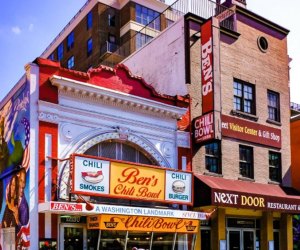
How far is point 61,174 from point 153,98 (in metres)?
5.64

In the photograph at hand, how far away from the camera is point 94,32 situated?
50625 millimetres

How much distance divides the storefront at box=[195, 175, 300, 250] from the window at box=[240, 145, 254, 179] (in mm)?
665

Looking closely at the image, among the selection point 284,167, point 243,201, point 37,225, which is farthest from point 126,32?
point 37,225

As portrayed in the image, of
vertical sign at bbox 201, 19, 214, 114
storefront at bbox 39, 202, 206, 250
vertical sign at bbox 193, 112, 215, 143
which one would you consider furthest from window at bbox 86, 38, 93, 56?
storefront at bbox 39, 202, 206, 250

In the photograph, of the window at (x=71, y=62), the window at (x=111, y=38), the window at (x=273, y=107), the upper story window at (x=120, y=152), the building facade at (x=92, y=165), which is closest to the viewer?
the building facade at (x=92, y=165)

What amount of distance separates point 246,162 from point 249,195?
321 centimetres

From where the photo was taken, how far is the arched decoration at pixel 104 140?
57.2 feet

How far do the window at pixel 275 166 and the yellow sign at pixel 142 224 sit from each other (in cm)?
728

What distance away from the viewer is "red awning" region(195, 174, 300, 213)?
20.1 metres

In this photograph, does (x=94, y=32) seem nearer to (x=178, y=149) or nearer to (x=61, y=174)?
(x=178, y=149)

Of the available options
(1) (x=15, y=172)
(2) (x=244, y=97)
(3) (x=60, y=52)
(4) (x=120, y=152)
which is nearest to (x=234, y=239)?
(2) (x=244, y=97)

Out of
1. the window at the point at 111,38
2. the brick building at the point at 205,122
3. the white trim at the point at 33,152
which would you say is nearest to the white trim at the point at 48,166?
the brick building at the point at 205,122

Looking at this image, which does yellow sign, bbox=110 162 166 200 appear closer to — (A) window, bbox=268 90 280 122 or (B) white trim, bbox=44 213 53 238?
(B) white trim, bbox=44 213 53 238

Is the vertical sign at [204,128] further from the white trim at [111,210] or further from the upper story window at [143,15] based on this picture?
the upper story window at [143,15]
